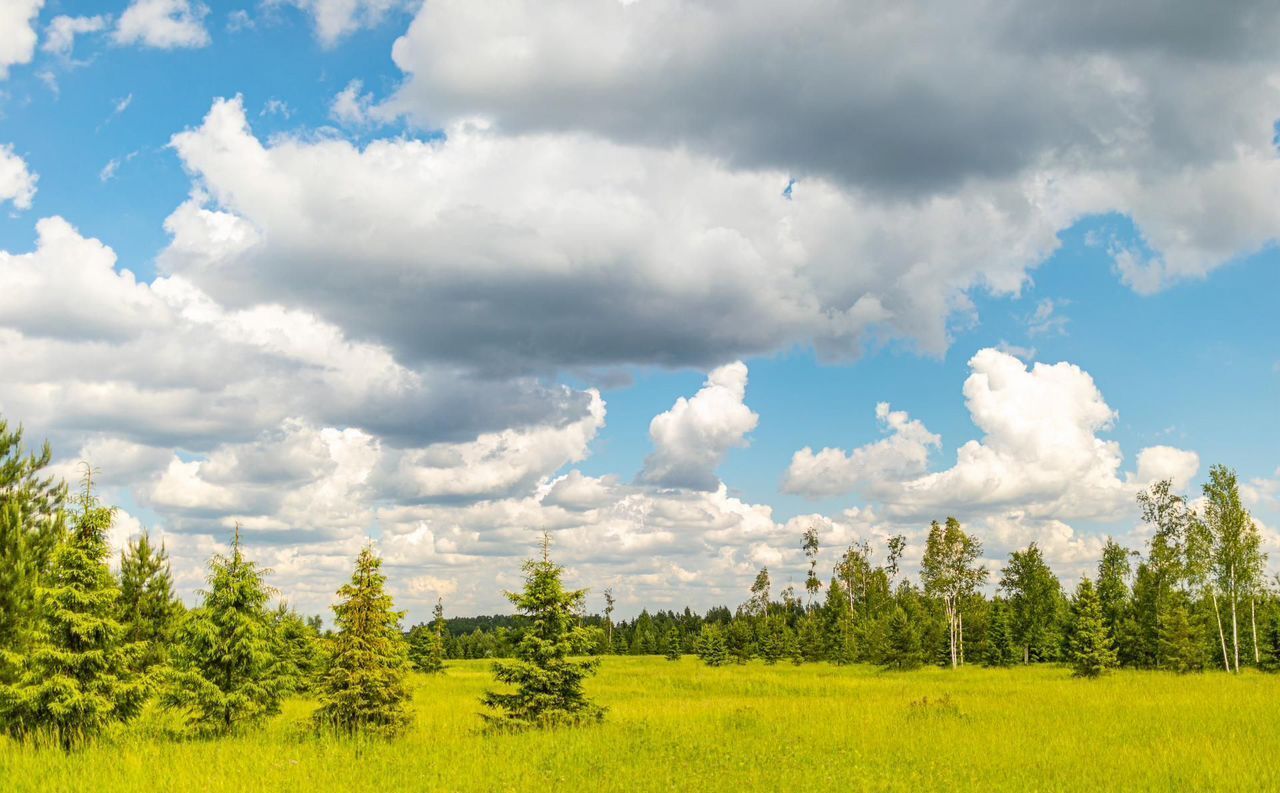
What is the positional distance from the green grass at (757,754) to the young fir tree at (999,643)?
43682mm

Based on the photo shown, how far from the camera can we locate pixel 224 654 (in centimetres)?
2053

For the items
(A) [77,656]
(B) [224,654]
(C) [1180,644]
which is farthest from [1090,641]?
(A) [77,656]

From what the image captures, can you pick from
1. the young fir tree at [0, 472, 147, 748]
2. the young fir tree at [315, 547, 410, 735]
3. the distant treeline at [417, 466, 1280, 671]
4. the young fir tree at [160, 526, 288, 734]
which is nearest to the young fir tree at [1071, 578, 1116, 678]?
the distant treeline at [417, 466, 1280, 671]

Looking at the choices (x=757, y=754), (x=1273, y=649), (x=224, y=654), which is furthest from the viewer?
(x=1273, y=649)

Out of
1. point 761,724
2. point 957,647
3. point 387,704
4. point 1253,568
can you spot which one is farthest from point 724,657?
point 387,704

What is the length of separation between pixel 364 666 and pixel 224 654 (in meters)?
3.49

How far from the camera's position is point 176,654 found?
2075cm

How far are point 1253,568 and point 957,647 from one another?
25.1m

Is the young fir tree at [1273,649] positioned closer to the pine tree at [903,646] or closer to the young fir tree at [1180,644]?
the young fir tree at [1180,644]

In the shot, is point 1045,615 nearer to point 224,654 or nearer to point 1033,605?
point 1033,605

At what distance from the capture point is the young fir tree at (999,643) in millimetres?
72188

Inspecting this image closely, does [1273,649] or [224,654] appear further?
[1273,649]

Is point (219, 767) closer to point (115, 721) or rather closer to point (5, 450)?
point (115, 721)

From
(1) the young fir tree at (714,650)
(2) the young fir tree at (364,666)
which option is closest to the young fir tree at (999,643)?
(1) the young fir tree at (714,650)
